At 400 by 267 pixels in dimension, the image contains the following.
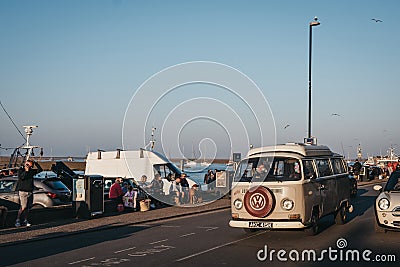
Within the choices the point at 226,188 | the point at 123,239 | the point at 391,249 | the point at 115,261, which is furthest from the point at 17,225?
the point at 226,188

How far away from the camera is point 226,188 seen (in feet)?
89.6

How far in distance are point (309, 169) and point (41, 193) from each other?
10081 millimetres

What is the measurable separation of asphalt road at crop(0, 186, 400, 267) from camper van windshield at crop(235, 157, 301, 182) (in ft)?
5.04

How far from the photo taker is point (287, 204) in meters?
12.8

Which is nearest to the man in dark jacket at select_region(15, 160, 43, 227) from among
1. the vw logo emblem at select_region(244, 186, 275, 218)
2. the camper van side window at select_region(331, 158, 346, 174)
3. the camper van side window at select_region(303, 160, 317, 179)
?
the vw logo emblem at select_region(244, 186, 275, 218)

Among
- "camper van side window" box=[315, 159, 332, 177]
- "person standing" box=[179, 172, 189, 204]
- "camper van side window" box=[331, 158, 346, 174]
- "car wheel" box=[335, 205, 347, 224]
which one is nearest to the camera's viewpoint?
"camper van side window" box=[315, 159, 332, 177]

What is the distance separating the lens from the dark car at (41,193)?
1834cm

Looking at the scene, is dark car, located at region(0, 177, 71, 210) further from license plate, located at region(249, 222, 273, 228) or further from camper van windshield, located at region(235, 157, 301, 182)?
license plate, located at region(249, 222, 273, 228)

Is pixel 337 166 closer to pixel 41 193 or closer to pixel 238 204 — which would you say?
pixel 238 204

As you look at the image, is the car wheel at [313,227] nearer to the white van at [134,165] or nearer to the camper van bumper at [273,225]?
the camper van bumper at [273,225]

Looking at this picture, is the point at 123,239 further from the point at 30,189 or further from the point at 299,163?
the point at 299,163

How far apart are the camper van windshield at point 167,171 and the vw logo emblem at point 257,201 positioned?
14.3 meters

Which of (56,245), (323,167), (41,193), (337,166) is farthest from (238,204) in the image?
(41,193)

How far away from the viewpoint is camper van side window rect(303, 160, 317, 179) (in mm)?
13503
